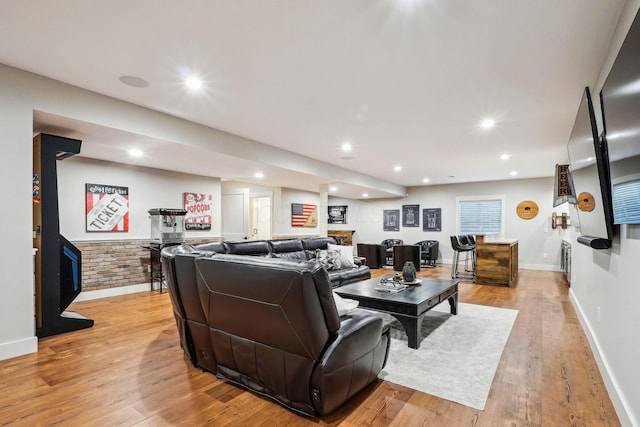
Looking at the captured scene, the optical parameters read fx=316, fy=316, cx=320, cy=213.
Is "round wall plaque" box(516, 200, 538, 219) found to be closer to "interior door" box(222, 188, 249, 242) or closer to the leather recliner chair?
"interior door" box(222, 188, 249, 242)

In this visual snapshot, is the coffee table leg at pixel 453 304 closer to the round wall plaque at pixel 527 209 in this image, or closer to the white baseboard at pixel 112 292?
the white baseboard at pixel 112 292

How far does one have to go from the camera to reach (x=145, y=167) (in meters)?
5.87

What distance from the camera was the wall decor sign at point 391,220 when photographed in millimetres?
10820

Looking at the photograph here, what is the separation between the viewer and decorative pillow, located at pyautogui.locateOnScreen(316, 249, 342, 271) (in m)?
5.34

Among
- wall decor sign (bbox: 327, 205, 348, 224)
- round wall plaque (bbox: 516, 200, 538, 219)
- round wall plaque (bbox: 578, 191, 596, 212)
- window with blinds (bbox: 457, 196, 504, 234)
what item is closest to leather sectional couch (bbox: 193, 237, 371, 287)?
round wall plaque (bbox: 578, 191, 596, 212)

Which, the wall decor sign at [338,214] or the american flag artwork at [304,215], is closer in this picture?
the american flag artwork at [304,215]

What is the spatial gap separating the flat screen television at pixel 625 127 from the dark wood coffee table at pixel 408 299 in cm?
173

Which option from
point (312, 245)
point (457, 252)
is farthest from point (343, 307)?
point (457, 252)

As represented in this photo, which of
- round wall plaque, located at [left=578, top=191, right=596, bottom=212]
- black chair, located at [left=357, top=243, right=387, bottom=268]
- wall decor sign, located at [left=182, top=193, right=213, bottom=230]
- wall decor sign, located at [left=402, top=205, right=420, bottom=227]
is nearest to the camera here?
round wall plaque, located at [left=578, top=191, right=596, bottom=212]

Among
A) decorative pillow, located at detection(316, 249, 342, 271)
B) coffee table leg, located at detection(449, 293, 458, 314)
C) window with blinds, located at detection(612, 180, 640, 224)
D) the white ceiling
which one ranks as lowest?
coffee table leg, located at detection(449, 293, 458, 314)

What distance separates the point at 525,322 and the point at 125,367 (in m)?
4.36

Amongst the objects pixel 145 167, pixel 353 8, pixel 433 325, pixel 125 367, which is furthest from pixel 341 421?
pixel 145 167

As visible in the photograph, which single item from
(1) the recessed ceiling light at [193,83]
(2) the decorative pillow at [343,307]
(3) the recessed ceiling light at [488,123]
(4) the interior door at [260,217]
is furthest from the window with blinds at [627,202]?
(4) the interior door at [260,217]

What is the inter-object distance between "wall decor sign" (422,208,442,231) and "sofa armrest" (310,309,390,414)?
831 centimetres
